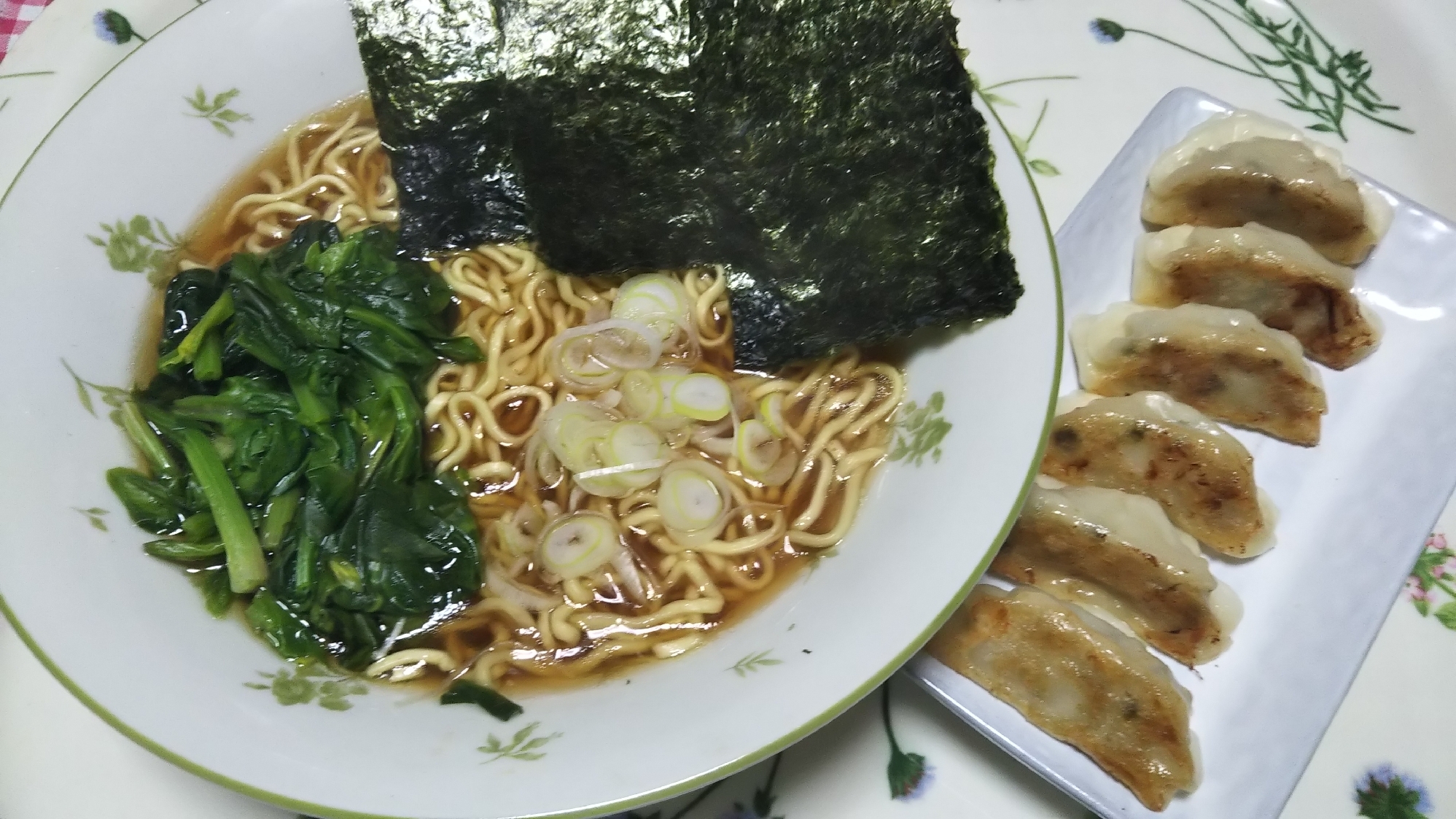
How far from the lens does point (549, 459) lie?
1874 mm

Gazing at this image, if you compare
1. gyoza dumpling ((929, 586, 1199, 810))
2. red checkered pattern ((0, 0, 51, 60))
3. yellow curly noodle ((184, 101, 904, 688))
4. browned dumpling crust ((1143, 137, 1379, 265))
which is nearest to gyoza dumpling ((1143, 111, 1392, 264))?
browned dumpling crust ((1143, 137, 1379, 265))

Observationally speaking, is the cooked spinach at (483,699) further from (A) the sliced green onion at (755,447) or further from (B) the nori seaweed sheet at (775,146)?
(B) the nori seaweed sheet at (775,146)

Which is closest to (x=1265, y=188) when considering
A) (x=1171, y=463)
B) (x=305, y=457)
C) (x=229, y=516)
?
(x=1171, y=463)

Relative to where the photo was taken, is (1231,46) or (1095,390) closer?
(1095,390)

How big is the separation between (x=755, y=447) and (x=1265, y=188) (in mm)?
1522

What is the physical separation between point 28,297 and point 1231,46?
314 cm

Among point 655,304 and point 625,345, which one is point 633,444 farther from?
point 655,304

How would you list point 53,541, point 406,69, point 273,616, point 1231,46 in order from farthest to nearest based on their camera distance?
1. point 1231,46
2. point 406,69
3. point 273,616
4. point 53,541

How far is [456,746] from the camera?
138 centimetres

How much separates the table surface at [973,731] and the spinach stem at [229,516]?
45cm

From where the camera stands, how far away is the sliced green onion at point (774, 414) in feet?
6.30

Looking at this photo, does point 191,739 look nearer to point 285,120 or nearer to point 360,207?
point 360,207

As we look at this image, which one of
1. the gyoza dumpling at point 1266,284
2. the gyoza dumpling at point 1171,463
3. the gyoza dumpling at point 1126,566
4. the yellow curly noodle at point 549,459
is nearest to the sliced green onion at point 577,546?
the yellow curly noodle at point 549,459

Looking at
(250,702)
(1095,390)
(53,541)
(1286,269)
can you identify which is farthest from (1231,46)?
(53,541)
